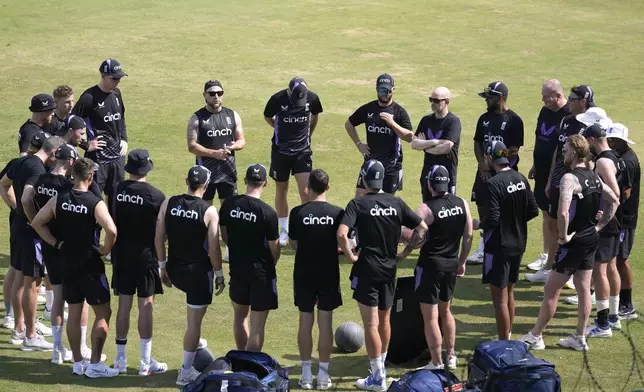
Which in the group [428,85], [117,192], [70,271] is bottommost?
[70,271]

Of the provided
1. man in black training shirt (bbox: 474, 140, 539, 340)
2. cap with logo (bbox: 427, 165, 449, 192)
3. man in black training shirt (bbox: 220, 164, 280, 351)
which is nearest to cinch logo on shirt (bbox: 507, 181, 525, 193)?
man in black training shirt (bbox: 474, 140, 539, 340)

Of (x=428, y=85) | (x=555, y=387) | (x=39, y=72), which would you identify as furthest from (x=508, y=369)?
(x=39, y=72)

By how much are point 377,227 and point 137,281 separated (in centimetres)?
251

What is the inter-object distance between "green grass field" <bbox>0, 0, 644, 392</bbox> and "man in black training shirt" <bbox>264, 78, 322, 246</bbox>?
1.16 metres

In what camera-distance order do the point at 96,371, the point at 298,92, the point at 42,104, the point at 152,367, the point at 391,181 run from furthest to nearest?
1. the point at 298,92
2. the point at 391,181
3. the point at 42,104
4. the point at 152,367
5. the point at 96,371

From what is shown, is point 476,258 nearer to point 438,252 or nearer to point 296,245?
point 438,252

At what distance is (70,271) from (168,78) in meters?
13.6

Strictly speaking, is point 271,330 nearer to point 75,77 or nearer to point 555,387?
point 555,387

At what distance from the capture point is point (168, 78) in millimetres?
23312

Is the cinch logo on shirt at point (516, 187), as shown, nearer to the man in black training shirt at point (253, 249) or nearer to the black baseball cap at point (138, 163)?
the man in black training shirt at point (253, 249)

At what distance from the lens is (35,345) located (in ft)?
36.2

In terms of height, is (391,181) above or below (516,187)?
below

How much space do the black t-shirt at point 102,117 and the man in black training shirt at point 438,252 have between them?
16.7 ft

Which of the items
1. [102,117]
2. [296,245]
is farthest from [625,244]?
[102,117]
